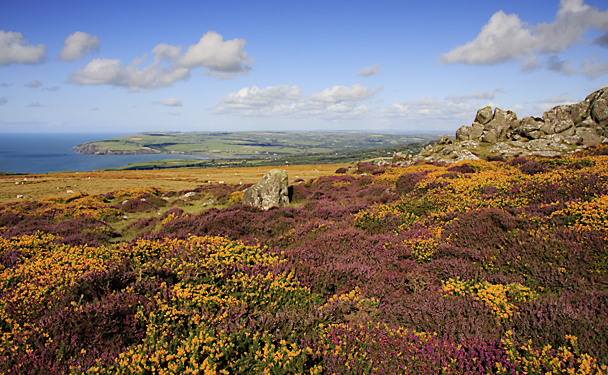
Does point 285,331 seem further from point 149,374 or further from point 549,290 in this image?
point 549,290

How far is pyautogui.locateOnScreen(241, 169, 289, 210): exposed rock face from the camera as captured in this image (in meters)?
17.2

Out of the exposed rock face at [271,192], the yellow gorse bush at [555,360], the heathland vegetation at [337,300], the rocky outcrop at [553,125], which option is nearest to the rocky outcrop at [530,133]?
the rocky outcrop at [553,125]

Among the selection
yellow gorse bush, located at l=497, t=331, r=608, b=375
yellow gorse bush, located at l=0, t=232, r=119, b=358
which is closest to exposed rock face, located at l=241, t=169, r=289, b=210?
yellow gorse bush, located at l=0, t=232, r=119, b=358

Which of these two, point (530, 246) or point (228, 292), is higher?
point (530, 246)

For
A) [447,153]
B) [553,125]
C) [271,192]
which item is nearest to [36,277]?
[271,192]

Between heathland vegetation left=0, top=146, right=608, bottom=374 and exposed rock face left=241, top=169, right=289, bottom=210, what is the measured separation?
7.98 meters

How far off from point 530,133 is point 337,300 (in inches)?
1740

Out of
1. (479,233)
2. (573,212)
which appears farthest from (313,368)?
(573,212)

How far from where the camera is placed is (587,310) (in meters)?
4.25

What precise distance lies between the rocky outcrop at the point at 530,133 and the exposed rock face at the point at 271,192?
2433 cm

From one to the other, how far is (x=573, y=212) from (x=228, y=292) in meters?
8.51

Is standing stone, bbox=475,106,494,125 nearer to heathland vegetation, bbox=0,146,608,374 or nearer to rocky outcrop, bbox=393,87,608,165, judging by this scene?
rocky outcrop, bbox=393,87,608,165

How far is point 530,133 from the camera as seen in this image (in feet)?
122

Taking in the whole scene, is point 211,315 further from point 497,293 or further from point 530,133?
point 530,133
